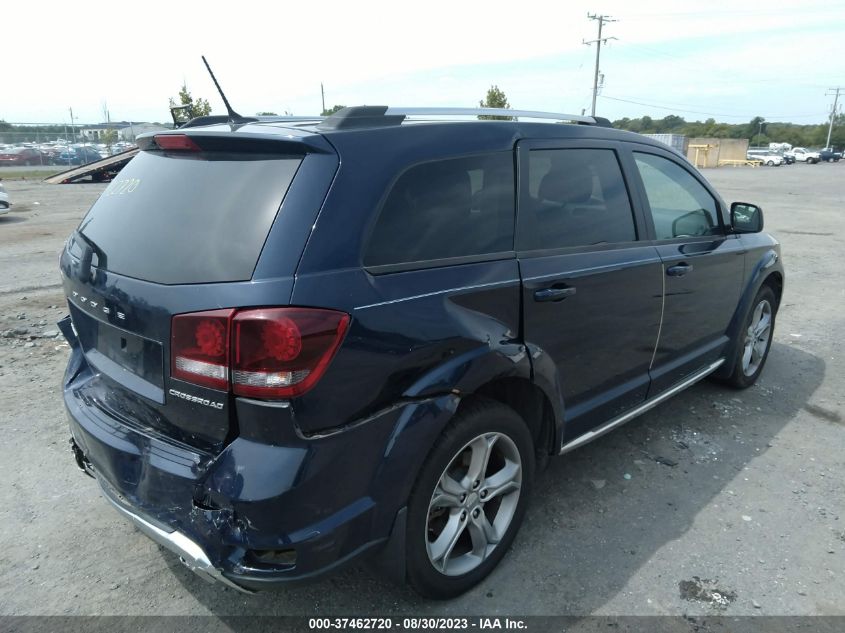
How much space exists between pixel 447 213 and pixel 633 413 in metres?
1.74

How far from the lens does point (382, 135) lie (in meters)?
2.28

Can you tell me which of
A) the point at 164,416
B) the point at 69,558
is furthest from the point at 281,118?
the point at 69,558

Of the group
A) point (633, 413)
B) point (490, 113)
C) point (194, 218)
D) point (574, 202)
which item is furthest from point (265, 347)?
point (633, 413)

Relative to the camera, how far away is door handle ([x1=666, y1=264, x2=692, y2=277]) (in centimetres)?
348

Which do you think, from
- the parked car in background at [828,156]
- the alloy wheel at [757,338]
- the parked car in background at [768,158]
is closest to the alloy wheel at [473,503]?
the alloy wheel at [757,338]

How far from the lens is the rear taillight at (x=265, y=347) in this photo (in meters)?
1.91

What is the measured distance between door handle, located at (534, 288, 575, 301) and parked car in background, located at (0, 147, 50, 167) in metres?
37.4

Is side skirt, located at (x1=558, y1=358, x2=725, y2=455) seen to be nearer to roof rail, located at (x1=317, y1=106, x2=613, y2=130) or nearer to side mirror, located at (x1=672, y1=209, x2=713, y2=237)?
side mirror, located at (x1=672, y1=209, x2=713, y2=237)

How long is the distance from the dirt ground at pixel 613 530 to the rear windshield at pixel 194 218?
3.70 feet

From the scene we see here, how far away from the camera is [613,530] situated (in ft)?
9.93

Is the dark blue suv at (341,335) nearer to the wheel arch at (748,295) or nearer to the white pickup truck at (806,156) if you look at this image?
the wheel arch at (748,295)

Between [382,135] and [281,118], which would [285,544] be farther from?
[281,118]

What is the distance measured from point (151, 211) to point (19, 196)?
20.8m

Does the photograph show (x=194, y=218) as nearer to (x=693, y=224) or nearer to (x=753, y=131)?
(x=693, y=224)
